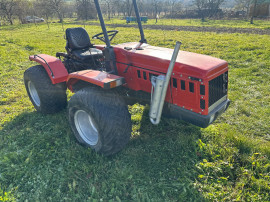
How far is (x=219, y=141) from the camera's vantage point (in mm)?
3166

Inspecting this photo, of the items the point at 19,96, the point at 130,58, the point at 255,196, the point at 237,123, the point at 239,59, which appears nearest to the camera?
the point at 255,196

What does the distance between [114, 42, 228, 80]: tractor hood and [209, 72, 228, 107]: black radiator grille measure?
91 millimetres

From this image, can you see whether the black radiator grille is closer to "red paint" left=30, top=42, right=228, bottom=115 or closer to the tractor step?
"red paint" left=30, top=42, right=228, bottom=115

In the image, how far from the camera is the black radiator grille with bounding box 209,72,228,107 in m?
2.54

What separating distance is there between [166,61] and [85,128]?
5.25 feet

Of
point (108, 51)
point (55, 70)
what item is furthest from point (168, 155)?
point (55, 70)

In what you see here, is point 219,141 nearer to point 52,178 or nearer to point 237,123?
point 237,123

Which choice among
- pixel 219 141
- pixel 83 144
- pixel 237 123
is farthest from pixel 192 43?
pixel 83 144

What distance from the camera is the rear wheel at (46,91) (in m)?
3.77

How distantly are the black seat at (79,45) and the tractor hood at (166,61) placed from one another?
0.86 metres

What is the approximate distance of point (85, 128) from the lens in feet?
10.6

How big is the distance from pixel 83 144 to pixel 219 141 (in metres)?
2.05

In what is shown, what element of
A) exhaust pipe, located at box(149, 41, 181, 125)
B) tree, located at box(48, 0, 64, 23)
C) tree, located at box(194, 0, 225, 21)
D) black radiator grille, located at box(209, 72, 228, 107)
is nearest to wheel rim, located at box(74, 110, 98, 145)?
exhaust pipe, located at box(149, 41, 181, 125)

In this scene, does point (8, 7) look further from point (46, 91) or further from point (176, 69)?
point (176, 69)
